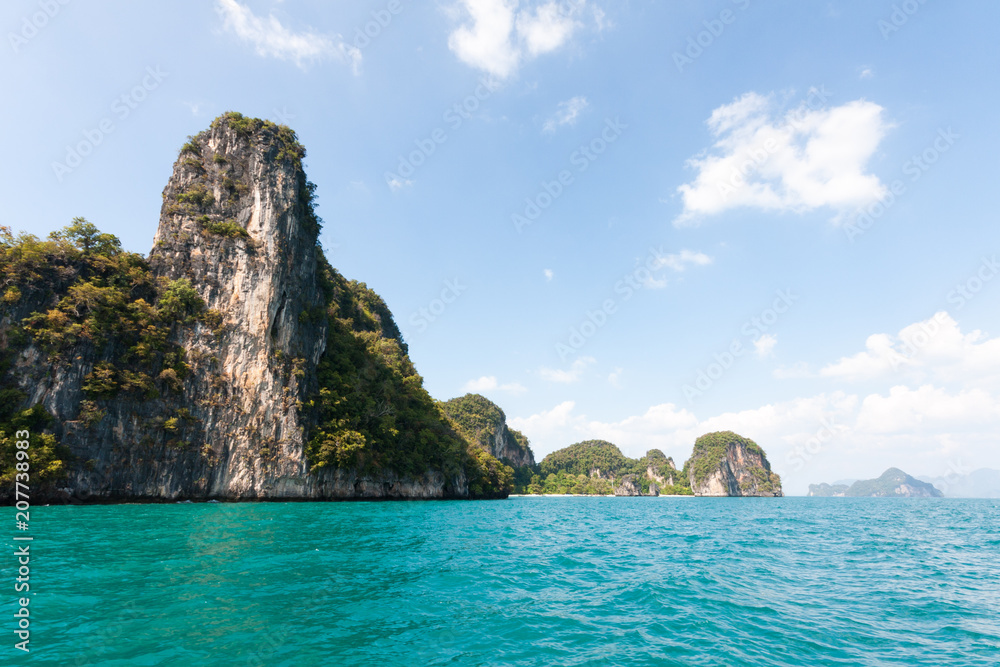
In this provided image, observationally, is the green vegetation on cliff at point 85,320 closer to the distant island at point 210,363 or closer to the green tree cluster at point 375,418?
the distant island at point 210,363

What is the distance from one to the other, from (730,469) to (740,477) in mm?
7137

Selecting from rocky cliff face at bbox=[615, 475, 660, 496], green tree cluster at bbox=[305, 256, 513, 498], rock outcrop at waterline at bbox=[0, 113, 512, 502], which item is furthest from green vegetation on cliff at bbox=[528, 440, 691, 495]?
rock outcrop at waterline at bbox=[0, 113, 512, 502]

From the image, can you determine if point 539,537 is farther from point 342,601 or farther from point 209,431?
point 209,431

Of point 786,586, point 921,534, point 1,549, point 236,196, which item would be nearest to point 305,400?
point 236,196

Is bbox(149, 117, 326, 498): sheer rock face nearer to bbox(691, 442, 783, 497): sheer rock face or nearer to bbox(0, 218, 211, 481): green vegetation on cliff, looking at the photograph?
bbox(0, 218, 211, 481): green vegetation on cliff

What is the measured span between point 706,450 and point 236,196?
18242 cm

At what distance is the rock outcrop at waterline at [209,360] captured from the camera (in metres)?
34.7

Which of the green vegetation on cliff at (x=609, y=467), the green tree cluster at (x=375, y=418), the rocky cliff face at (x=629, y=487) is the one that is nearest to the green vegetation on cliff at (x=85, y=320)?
the green tree cluster at (x=375, y=418)

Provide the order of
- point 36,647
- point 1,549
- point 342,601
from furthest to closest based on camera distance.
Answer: point 1,549 → point 342,601 → point 36,647

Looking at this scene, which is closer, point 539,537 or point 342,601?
point 342,601

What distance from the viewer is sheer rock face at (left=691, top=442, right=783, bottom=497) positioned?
164675mm

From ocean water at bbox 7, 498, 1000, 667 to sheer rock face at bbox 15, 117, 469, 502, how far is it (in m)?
21.9

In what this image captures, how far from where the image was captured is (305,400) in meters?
48.4

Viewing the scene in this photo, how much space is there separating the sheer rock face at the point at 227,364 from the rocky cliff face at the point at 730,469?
146768mm
